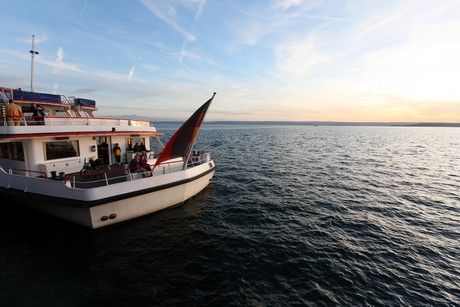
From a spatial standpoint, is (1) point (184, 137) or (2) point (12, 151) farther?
(2) point (12, 151)

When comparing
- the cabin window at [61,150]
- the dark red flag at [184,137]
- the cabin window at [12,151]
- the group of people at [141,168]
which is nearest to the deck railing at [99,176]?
the group of people at [141,168]

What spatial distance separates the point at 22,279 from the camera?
7723mm

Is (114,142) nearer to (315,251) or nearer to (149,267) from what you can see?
(149,267)

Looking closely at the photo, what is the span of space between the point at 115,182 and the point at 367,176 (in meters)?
22.8

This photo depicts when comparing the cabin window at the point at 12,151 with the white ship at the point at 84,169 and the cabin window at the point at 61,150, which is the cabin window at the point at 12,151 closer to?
the white ship at the point at 84,169

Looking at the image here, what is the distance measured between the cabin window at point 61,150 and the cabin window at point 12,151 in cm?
140

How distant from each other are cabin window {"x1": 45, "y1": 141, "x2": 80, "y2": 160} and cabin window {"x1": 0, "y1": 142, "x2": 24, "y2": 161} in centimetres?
140

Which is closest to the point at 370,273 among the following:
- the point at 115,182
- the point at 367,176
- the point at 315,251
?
the point at 315,251

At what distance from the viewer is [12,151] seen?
41.8 ft

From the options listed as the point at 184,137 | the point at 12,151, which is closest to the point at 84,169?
the point at 12,151

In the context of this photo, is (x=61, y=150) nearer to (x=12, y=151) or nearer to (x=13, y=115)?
(x=13, y=115)

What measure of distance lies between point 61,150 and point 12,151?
287cm

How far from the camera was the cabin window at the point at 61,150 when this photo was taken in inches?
475

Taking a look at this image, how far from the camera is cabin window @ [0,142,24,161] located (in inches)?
480
